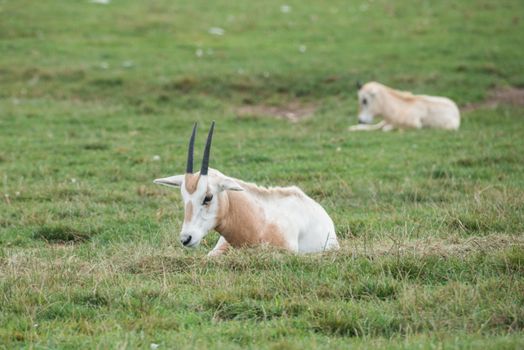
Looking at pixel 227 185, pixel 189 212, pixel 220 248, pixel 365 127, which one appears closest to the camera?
pixel 189 212

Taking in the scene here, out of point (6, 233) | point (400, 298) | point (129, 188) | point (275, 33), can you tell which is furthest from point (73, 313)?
point (275, 33)

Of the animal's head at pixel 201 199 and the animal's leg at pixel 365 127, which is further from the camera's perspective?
the animal's leg at pixel 365 127

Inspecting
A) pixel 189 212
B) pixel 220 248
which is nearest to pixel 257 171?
pixel 220 248

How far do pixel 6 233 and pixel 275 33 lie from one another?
828 inches

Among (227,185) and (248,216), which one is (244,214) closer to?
(248,216)

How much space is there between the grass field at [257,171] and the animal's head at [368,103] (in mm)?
534

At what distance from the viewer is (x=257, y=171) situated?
14.8 metres

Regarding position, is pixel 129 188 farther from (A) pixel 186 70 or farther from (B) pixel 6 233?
(A) pixel 186 70

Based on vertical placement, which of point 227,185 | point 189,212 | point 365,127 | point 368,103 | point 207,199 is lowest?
point 365,127

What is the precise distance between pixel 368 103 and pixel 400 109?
920 millimetres

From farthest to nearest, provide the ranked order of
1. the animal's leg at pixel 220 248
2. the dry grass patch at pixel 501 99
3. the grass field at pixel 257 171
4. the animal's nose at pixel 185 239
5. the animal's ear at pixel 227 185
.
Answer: the dry grass patch at pixel 501 99 < the animal's leg at pixel 220 248 < the animal's ear at pixel 227 185 < the animal's nose at pixel 185 239 < the grass field at pixel 257 171

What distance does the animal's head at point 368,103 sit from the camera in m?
21.2

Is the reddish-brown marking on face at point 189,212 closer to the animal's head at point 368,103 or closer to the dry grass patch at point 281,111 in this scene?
the dry grass patch at point 281,111

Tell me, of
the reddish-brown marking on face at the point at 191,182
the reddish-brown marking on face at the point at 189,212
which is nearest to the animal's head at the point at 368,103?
the reddish-brown marking on face at the point at 191,182
